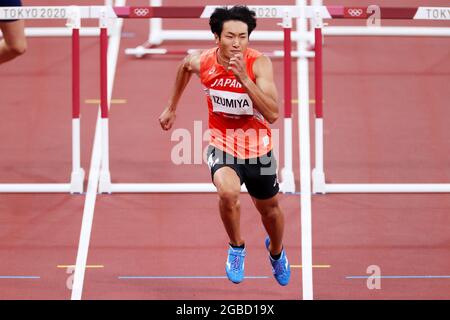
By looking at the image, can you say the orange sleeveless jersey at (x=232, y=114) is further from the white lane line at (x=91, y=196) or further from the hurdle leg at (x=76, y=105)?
the hurdle leg at (x=76, y=105)

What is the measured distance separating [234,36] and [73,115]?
3059mm

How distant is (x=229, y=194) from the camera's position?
7.41 meters

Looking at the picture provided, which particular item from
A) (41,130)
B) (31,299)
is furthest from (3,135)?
(31,299)

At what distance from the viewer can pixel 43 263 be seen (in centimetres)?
888

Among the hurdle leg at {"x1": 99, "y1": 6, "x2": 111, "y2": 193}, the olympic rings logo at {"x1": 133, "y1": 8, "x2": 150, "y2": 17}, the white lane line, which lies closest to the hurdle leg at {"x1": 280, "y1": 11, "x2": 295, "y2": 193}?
the olympic rings logo at {"x1": 133, "y1": 8, "x2": 150, "y2": 17}

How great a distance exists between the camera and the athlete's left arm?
7.16 meters

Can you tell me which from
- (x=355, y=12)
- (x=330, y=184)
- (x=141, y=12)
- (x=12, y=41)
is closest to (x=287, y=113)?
(x=330, y=184)

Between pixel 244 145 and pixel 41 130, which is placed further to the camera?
pixel 41 130

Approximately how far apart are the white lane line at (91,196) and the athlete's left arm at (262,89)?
219 centimetres

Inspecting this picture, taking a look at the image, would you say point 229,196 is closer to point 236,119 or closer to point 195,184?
point 236,119

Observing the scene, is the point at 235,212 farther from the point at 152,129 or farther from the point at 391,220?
the point at 152,129

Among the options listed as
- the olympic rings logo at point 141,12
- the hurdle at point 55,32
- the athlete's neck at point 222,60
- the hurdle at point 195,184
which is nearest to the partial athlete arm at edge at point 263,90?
the athlete's neck at point 222,60

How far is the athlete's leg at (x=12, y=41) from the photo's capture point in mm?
7535

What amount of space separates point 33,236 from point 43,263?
544 millimetres
